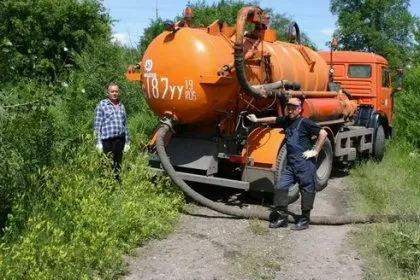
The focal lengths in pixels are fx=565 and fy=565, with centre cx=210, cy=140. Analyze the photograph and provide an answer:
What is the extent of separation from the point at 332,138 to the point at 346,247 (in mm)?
3790

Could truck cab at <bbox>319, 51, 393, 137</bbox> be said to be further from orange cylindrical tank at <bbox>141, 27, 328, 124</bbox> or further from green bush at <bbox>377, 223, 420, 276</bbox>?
green bush at <bbox>377, 223, 420, 276</bbox>

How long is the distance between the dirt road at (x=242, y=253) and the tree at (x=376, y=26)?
47.2m

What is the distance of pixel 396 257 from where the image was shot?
573cm

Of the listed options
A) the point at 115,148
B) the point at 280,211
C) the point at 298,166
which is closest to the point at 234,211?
the point at 280,211

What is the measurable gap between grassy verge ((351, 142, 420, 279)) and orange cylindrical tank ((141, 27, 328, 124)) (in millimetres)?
2530

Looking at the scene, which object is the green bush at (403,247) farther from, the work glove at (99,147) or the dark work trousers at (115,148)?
the work glove at (99,147)

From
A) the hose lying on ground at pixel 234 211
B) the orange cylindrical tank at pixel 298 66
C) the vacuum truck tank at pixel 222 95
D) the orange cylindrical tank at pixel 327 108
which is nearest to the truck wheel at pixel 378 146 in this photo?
the orange cylindrical tank at pixel 327 108

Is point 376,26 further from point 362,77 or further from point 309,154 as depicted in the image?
point 309,154

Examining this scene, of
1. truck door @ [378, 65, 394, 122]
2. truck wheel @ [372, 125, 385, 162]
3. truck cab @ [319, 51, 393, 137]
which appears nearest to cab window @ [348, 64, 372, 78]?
truck cab @ [319, 51, 393, 137]

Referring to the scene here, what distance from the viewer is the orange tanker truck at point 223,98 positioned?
24.8 ft

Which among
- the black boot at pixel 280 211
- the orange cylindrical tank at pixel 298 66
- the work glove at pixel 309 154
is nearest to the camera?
the work glove at pixel 309 154

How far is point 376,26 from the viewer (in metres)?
54.6

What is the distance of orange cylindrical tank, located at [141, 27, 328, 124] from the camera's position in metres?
7.52

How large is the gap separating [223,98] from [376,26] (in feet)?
166
